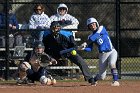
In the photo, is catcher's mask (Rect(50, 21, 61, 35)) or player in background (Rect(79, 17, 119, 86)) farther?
catcher's mask (Rect(50, 21, 61, 35))

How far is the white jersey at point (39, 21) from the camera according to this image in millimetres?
14938

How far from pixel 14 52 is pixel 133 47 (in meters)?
3.70

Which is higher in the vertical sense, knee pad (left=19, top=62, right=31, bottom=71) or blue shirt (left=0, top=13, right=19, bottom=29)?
blue shirt (left=0, top=13, right=19, bottom=29)

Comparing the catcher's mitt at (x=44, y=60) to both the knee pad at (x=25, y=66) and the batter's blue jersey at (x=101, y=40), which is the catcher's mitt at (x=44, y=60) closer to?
the knee pad at (x=25, y=66)

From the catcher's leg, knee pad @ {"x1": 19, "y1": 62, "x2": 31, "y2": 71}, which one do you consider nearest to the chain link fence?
the catcher's leg

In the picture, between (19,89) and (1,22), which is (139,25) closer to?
(1,22)

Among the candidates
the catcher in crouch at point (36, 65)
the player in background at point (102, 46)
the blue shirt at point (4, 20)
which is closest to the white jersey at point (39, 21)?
the blue shirt at point (4, 20)

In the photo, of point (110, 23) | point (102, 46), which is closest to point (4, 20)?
point (102, 46)

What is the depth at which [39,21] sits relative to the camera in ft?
49.4

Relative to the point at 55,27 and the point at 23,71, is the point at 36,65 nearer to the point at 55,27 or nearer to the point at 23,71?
the point at 23,71

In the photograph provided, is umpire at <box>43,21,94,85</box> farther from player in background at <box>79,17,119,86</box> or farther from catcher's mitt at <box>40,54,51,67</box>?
player in background at <box>79,17,119,86</box>

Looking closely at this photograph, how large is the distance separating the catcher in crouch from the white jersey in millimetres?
1795

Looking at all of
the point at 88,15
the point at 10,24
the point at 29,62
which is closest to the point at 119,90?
the point at 29,62

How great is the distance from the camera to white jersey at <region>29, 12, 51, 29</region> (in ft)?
49.0
